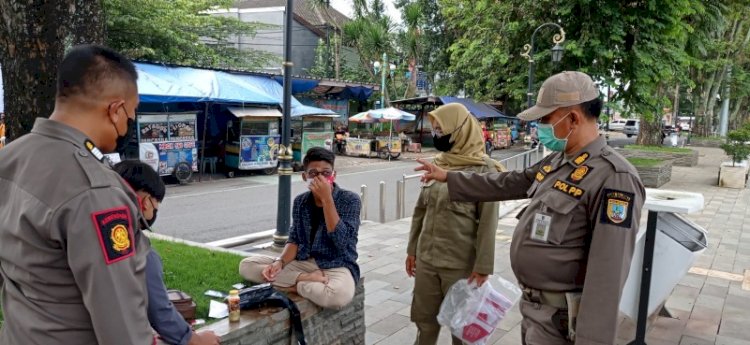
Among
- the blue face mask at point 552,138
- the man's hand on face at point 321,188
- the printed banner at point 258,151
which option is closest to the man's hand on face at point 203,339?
the man's hand on face at point 321,188

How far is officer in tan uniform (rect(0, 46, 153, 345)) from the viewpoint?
146 cm

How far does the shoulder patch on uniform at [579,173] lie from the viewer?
2314 mm

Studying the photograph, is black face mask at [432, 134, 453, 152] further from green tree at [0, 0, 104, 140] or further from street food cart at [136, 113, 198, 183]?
street food cart at [136, 113, 198, 183]

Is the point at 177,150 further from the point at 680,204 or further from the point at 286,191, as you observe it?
the point at 680,204

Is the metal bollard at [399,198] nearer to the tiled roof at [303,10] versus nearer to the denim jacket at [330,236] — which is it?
the denim jacket at [330,236]

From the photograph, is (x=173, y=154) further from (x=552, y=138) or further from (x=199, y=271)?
(x=552, y=138)

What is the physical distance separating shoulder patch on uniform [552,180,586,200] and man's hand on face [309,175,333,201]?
137cm

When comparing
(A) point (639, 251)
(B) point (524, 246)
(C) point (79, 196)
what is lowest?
(A) point (639, 251)

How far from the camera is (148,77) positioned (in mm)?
13250

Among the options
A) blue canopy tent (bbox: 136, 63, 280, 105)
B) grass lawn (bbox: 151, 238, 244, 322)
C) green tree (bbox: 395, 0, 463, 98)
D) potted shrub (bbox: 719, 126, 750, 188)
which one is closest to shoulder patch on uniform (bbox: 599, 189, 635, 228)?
grass lawn (bbox: 151, 238, 244, 322)

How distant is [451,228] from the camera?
11.0ft

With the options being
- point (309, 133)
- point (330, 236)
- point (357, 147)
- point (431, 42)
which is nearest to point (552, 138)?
point (330, 236)

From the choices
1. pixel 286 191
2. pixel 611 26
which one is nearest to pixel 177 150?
pixel 286 191

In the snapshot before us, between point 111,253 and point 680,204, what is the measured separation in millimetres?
3295
